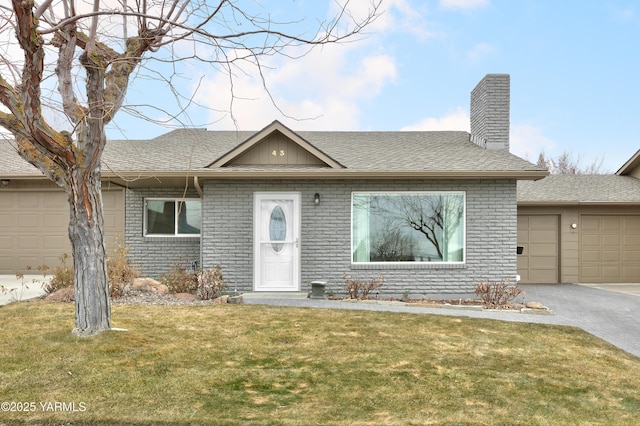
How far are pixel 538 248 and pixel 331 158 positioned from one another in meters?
7.50

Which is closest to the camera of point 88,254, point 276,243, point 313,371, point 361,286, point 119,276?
point 313,371

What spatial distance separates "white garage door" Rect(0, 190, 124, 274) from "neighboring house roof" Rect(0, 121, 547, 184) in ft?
3.19

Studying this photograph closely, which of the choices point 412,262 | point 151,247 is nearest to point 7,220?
point 151,247

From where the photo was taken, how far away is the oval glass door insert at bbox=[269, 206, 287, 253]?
10.5 m

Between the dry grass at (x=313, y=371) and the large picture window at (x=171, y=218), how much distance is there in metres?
4.81

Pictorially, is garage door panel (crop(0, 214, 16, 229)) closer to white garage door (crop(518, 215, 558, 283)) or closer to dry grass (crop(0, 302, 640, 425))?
dry grass (crop(0, 302, 640, 425))

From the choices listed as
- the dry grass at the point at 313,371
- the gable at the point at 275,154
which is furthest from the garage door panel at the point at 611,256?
the gable at the point at 275,154

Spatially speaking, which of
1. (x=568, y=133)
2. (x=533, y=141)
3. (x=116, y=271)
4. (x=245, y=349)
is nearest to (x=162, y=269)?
(x=116, y=271)

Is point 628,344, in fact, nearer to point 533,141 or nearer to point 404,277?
point 404,277

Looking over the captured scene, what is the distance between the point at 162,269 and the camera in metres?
12.4

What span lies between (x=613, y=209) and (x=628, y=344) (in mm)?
8693

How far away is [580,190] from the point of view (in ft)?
48.1

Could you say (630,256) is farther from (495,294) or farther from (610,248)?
(495,294)

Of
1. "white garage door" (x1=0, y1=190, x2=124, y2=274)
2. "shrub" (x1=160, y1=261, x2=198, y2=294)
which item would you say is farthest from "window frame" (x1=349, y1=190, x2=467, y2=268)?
"white garage door" (x1=0, y1=190, x2=124, y2=274)
